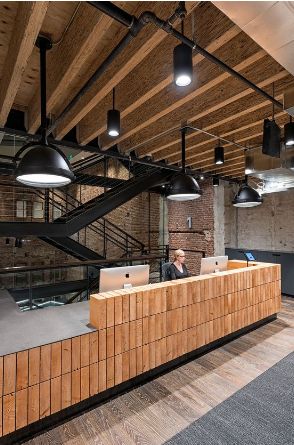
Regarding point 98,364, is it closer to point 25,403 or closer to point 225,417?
point 25,403

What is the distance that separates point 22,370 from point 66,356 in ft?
1.13

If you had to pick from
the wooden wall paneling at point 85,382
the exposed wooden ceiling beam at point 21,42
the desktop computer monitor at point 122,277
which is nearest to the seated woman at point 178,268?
the desktop computer monitor at point 122,277

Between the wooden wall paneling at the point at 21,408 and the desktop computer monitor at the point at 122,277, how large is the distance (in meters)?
1.05

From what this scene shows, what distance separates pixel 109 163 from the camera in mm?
8688

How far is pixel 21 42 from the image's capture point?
190 cm

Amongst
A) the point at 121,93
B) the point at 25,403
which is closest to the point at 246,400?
the point at 25,403

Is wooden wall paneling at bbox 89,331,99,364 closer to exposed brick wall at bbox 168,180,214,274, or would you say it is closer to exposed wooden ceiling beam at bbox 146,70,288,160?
exposed wooden ceiling beam at bbox 146,70,288,160

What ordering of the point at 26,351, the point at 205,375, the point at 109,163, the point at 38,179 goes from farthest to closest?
the point at 109,163, the point at 205,375, the point at 38,179, the point at 26,351

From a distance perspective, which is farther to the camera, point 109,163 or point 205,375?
point 109,163

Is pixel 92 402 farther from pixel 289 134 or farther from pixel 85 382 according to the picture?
pixel 289 134

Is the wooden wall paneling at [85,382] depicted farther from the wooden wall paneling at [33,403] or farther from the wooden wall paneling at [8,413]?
the wooden wall paneling at [8,413]

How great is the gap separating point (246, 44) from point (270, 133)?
3.45ft

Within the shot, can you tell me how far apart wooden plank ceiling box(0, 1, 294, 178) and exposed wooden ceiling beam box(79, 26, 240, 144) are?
1cm

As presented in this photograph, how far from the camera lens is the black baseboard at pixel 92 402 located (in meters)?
1.98
